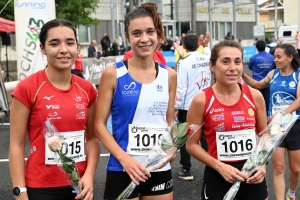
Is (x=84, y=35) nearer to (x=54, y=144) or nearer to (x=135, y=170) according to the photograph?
(x=135, y=170)

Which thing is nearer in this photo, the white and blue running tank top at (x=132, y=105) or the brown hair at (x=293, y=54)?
the white and blue running tank top at (x=132, y=105)

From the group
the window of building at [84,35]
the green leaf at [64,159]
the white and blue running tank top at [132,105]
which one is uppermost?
the window of building at [84,35]

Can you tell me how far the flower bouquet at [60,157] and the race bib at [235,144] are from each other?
1.05 meters

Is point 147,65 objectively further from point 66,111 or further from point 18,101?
point 18,101

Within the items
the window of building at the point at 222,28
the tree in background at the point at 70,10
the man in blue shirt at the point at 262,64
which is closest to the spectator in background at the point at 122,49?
the tree in background at the point at 70,10

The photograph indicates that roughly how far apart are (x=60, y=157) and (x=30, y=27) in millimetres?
7712

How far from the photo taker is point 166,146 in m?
2.82

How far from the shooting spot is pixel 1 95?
7.16 metres

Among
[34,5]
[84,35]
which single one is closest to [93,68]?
[34,5]

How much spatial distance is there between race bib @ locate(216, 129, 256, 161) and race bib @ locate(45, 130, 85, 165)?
0.97 metres

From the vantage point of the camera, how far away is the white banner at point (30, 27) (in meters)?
9.61

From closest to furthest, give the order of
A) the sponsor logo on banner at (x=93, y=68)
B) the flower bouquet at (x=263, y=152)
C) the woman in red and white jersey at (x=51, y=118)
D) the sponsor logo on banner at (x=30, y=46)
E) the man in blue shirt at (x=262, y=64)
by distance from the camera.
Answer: the woman in red and white jersey at (x=51, y=118) → the flower bouquet at (x=263, y=152) → the man in blue shirt at (x=262, y=64) → the sponsor logo on banner at (x=30, y=46) → the sponsor logo on banner at (x=93, y=68)

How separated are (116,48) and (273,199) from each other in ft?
57.3

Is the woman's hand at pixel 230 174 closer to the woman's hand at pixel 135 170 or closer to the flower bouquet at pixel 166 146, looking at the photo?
the flower bouquet at pixel 166 146
